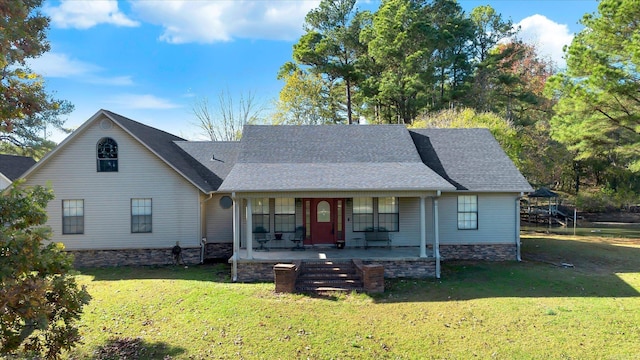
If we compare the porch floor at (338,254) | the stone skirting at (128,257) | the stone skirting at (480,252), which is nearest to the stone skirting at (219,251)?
the stone skirting at (128,257)

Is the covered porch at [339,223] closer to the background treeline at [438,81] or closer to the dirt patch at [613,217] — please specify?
the background treeline at [438,81]

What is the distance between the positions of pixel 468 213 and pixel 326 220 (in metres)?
5.76

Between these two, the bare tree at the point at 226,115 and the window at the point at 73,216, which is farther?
the bare tree at the point at 226,115

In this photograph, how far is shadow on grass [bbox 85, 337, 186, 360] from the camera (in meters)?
7.26

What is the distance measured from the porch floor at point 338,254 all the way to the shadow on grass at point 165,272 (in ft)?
3.27

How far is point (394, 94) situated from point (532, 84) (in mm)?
16319

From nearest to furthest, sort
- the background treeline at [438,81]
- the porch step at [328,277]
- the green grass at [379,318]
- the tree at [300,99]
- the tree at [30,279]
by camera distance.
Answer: the tree at [30,279] < the green grass at [379,318] < the porch step at [328,277] < the background treeline at [438,81] < the tree at [300,99]

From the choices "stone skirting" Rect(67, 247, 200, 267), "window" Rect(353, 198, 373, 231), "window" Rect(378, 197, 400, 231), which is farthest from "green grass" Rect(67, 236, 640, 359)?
"window" Rect(353, 198, 373, 231)

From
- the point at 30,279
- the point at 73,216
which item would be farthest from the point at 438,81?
the point at 30,279

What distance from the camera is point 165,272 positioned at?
13414mm

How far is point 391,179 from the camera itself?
42.3ft

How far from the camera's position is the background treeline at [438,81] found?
31.8m

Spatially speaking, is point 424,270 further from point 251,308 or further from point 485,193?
point 251,308

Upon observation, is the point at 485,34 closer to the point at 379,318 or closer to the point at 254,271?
the point at 254,271
